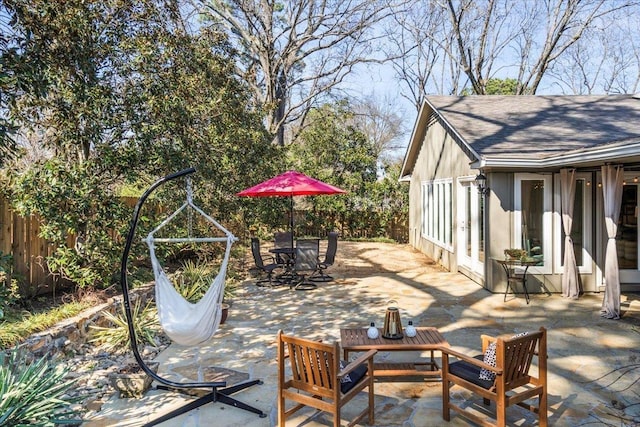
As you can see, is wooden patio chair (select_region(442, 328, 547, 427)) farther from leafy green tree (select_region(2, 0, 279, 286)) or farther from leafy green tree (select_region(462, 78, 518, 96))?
leafy green tree (select_region(462, 78, 518, 96))

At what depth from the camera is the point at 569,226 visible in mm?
7875

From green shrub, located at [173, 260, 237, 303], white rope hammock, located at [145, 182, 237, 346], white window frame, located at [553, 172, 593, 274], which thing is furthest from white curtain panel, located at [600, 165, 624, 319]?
green shrub, located at [173, 260, 237, 303]

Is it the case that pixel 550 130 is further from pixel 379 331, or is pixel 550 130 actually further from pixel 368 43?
pixel 368 43

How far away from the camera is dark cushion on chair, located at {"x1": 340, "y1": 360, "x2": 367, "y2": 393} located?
3.51 metres

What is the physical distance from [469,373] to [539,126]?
7.89m

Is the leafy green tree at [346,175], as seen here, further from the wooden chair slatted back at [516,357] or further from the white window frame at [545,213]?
the wooden chair slatted back at [516,357]

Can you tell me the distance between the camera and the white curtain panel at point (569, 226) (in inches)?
307

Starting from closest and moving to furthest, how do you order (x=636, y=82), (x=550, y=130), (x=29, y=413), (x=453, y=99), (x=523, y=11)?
1. (x=29, y=413)
2. (x=550, y=130)
3. (x=453, y=99)
4. (x=523, y=11)
5. (x=636, y=82)

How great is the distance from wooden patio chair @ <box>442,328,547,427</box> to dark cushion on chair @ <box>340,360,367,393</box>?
66 cm

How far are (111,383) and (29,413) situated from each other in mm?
1216

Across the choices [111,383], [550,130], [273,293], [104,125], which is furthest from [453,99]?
[111,383]

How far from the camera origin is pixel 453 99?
12672mm

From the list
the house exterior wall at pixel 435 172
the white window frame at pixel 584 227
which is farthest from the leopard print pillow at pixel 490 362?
the house exterior wall at pixel 435 172

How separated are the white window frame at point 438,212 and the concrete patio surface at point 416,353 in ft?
4.80
